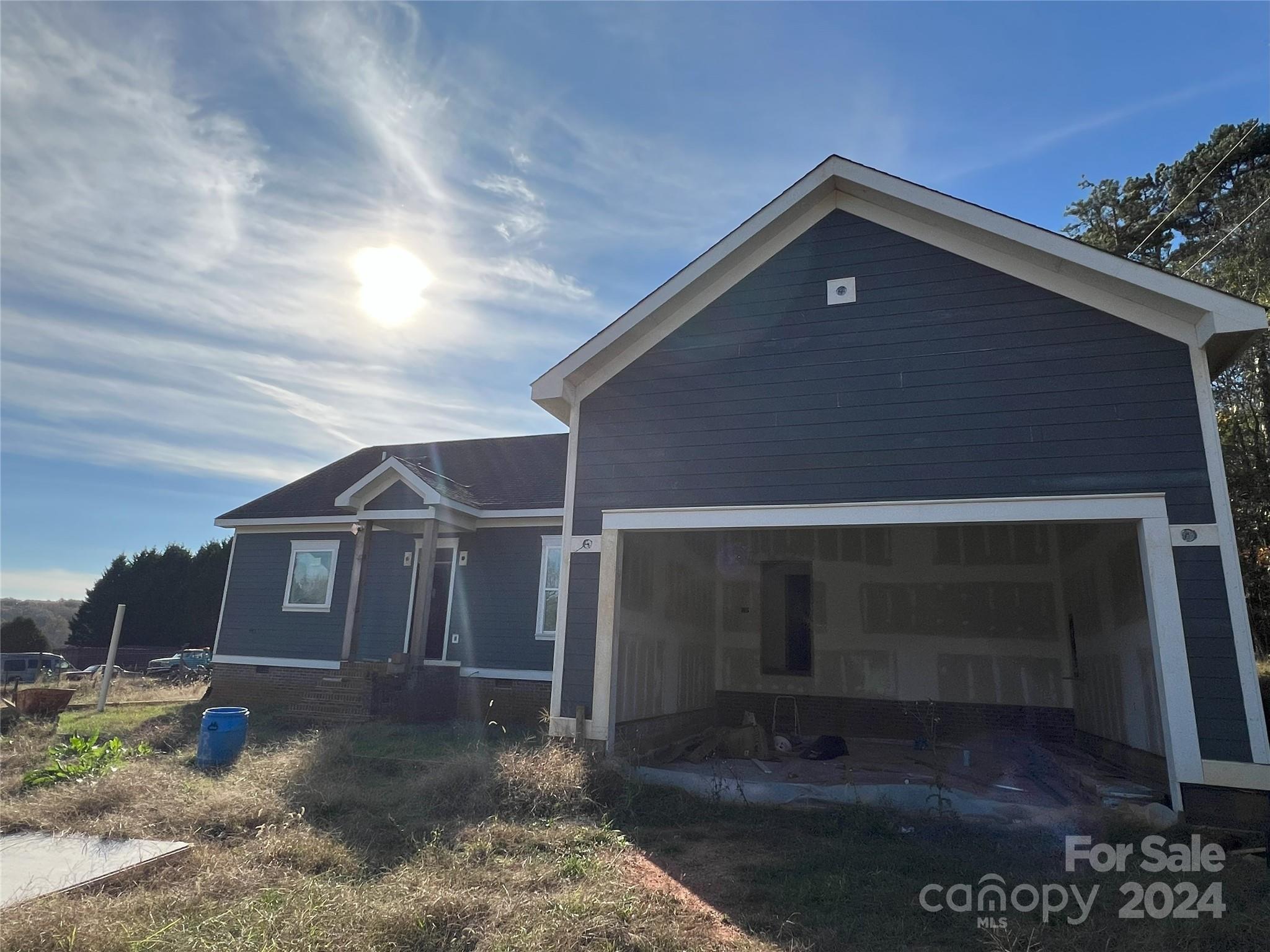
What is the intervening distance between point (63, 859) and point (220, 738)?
333 cm

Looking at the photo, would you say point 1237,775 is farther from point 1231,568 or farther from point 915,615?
point 915,615

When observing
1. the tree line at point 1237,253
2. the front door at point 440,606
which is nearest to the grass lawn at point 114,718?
the front door at point 440,606

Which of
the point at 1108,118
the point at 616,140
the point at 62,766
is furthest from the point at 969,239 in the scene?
the point at 62,766

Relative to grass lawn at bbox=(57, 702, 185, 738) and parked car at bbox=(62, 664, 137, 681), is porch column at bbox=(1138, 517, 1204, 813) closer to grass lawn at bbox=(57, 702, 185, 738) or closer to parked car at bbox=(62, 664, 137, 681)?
grass lawn at bbox=(57, 702, 185, 738)

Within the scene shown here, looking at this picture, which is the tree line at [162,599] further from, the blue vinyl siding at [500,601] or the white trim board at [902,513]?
the white trim board at [902,513]

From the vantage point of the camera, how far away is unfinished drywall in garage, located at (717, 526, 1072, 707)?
41.3ft

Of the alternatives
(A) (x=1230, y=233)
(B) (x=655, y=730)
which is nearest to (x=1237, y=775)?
→ (B) (x=655, y=730)

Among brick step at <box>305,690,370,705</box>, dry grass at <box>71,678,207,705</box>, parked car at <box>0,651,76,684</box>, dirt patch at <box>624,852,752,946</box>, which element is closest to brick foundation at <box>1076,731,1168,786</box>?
dirt patch at <box>624,852,752,946</box>

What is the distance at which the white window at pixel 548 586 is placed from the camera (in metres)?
13.2

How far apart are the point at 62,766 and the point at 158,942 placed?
16.6 ft

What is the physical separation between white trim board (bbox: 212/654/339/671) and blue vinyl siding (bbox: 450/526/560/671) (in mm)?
2858

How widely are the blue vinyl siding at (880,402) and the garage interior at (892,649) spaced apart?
131cm

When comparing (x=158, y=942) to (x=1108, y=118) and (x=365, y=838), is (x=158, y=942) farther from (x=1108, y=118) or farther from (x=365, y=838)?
(x=1108, y=118)

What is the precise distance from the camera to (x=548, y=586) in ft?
44.0
